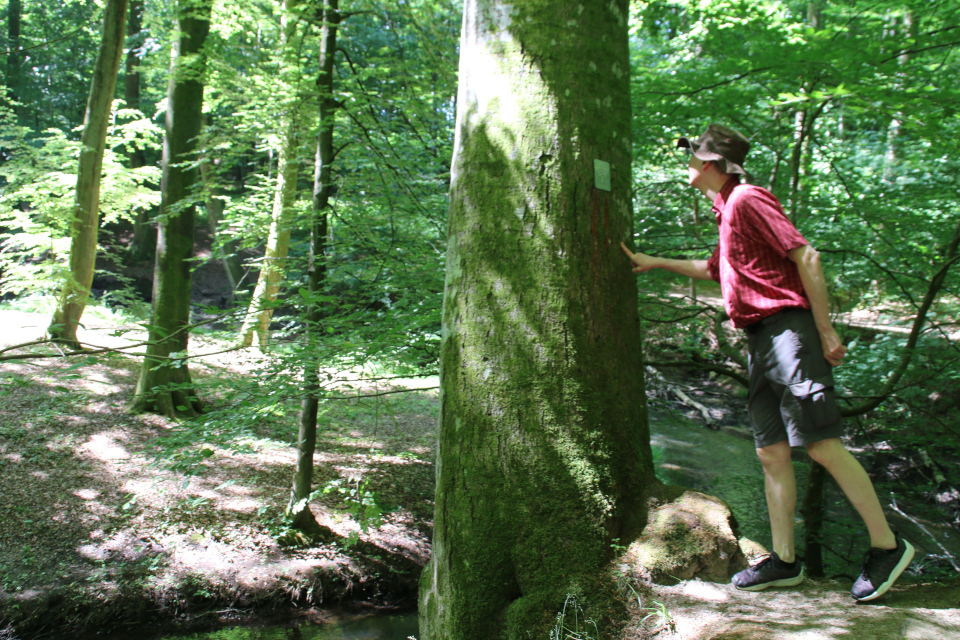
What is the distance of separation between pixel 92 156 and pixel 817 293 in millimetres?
8905

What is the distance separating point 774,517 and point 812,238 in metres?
3.69

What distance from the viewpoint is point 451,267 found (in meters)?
2.29

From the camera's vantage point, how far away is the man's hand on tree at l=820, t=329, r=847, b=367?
214 cm

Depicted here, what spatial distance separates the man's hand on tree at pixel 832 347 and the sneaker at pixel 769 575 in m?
0.78

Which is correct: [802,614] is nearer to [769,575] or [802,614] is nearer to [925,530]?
[769,575]

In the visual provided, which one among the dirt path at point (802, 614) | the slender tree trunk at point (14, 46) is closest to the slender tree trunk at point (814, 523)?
the dirt path at point (802, 614)

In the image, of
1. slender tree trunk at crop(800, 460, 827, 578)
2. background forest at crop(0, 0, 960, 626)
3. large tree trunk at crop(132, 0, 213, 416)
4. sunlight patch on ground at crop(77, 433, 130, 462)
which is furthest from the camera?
large tree trunk at crop(132, 0, 213, 416)

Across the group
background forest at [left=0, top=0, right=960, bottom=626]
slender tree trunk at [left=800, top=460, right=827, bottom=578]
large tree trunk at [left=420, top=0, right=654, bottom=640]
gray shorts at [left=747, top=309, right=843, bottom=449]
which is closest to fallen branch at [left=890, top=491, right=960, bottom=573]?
background forest at [left=0, top=0, right=960, bottom=626]

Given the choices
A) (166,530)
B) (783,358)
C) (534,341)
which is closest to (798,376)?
(783,358)

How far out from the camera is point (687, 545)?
6.89ft

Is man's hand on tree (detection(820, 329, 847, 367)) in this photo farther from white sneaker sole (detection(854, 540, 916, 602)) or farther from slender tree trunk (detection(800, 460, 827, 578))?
slender tree trunk (detection(800, 460, 827, 578))

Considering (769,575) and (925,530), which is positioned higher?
(769,575)

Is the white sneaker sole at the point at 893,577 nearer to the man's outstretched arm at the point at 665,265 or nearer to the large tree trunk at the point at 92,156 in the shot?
the man's outstretched arm at the point at 665,265

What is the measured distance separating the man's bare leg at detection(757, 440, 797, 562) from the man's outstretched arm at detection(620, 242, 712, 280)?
796 mm
